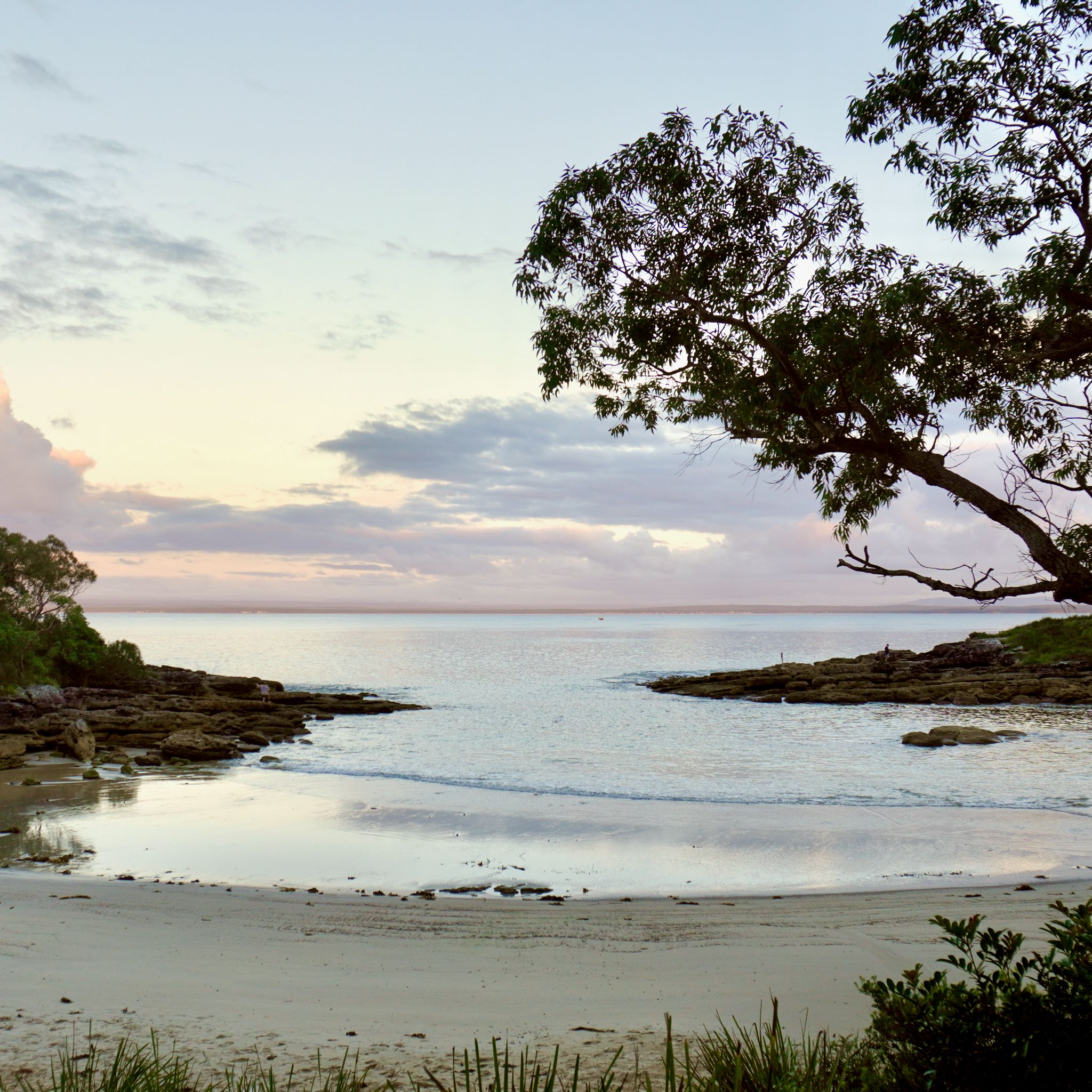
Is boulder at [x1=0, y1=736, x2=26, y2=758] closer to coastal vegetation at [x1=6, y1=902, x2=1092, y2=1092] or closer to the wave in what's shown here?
the wave

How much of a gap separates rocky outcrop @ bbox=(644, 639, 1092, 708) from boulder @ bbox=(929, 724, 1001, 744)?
13.9 metres

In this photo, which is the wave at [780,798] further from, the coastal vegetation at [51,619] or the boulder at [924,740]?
the coastal vegetation at [51,619]

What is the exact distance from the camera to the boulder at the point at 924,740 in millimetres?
28984

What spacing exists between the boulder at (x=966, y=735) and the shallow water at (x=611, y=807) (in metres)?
0.90

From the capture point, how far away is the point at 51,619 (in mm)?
43906

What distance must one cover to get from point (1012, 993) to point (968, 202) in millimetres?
9052

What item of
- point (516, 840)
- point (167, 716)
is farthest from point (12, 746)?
point (516, 840)

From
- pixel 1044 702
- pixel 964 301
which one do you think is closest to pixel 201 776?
pixel 964 301

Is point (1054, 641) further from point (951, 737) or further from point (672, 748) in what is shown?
point (672, 748)

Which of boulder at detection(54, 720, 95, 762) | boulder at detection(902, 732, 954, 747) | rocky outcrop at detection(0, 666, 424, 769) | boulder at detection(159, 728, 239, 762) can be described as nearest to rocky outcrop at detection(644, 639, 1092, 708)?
boulder at detection(902, 732, 954, 747)

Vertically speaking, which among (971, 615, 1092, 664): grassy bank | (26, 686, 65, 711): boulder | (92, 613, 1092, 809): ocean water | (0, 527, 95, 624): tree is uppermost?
(0, 527, 95, 624): tree

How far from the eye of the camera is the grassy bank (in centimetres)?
5778

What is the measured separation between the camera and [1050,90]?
9250 millimetres

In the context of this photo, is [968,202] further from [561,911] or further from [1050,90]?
[561,911]
